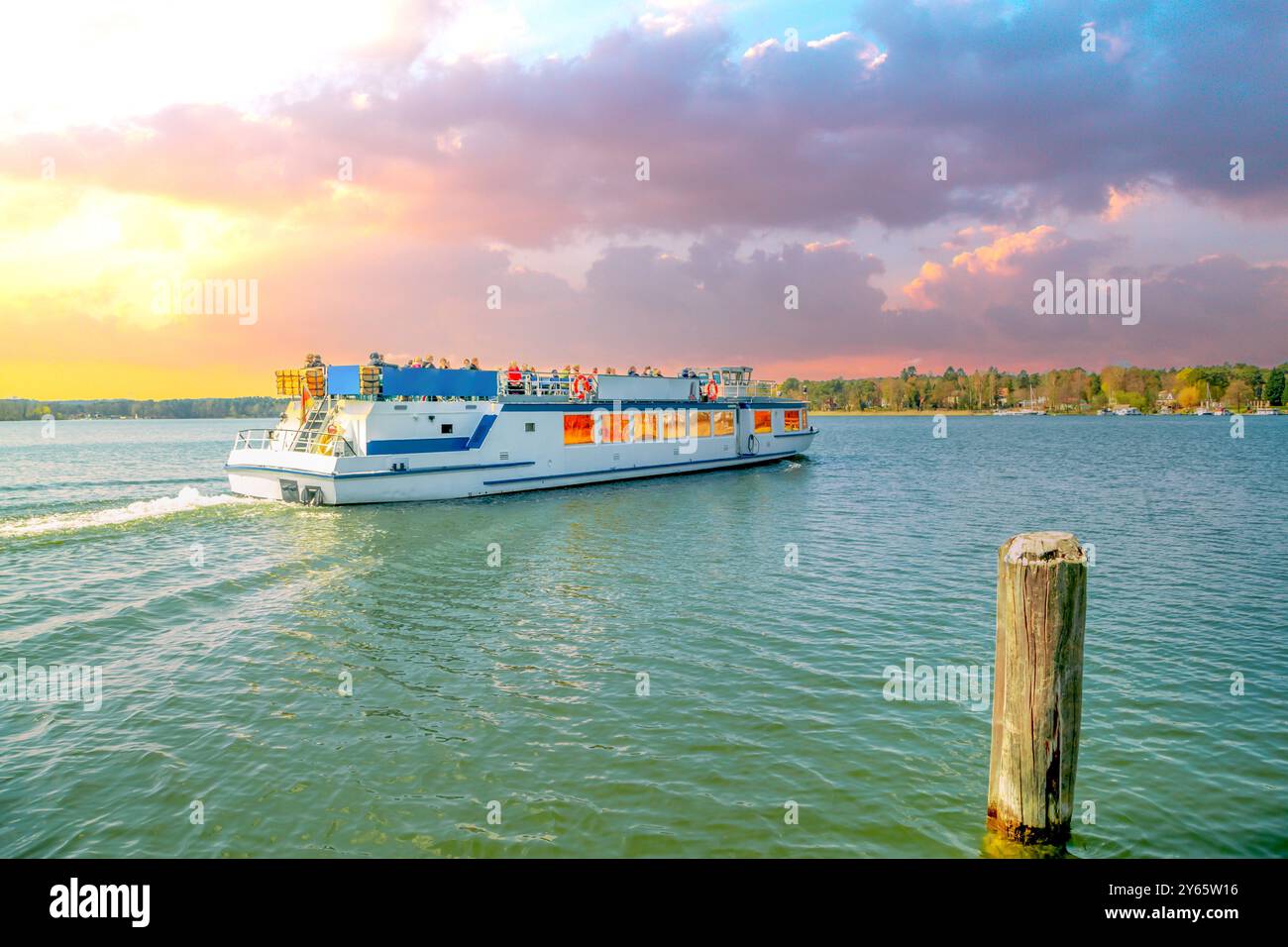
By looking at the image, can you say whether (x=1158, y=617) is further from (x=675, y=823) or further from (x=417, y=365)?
(x=417, y=365)

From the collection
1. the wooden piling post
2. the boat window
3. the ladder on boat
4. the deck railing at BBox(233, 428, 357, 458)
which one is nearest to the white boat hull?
the deck railing at BBox(233, 428, 357, 458)

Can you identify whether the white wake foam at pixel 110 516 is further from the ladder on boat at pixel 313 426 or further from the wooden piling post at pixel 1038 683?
the wooden piling post at pixel 1038 683

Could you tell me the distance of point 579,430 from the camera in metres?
40.9

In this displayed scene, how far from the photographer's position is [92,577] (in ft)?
62.7

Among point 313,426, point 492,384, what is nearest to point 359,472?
point 313,426

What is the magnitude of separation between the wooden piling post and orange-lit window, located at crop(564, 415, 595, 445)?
113ft

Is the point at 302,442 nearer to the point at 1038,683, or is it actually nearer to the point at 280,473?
the point at 280,473

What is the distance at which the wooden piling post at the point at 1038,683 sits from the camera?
631 centimetres

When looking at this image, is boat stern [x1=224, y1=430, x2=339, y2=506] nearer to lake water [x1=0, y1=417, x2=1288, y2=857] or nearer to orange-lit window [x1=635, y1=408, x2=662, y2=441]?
lake water [x1=0, y1=417, x2=1288, y2=857]

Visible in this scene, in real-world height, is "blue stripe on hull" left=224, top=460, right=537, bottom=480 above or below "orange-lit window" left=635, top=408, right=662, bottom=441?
below

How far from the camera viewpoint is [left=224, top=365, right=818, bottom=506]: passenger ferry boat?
106 ft

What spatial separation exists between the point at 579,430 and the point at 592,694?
30.3 metres
